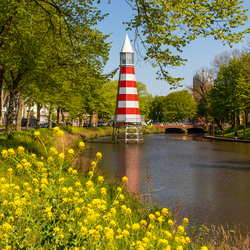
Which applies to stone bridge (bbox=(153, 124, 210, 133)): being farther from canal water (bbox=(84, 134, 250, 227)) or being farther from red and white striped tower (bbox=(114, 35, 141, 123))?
canal water (bbox=(84, 134, 250, 227))

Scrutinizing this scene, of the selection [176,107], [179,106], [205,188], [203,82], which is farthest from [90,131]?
[176,107]

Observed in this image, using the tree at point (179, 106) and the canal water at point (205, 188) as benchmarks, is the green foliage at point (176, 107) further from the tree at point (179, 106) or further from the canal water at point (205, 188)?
the canal water at point (205, 188)

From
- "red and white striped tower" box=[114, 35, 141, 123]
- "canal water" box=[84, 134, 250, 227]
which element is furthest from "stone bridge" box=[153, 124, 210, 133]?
"canal water" box=[84, 134, 250, 227]

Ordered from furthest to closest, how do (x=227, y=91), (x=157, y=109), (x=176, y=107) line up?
(x=157, y=109), (x=176, y=107), (x=227, y=91)

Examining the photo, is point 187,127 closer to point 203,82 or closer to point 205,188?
point 203,82

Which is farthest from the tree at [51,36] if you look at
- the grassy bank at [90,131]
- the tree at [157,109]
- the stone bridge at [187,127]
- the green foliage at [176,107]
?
the tree at [157,109]

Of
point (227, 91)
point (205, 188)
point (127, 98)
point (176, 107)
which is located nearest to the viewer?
point (205, 188)

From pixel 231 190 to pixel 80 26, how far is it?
29.8 ft

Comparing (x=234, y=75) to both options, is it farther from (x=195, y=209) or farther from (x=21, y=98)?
(x=195, y=209)

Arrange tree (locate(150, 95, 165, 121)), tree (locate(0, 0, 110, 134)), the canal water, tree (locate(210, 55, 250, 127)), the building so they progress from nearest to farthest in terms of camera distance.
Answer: the canal water → tree (locate(0, 0, 110, 134)) → tree (locate(210, 55, 250, 127)) → the building → tree (locate(150, 95, 165, 121))

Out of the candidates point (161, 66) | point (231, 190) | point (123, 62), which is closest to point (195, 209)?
point (231, 190)

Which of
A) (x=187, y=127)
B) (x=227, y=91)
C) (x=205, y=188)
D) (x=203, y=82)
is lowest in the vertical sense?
(x=205, y=188)

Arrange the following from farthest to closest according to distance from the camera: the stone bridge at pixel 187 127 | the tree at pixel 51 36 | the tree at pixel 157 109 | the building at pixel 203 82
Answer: the tree at pixel 157 109
the stone bridge at pixel 187 127
the building at pixel 203 82
the tree at pixel 51 36

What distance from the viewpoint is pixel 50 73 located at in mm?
17906
